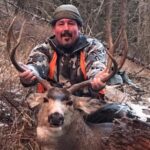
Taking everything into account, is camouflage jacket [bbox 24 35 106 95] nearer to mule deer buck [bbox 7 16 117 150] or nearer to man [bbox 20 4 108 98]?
man [bbox 20 4 108 98]

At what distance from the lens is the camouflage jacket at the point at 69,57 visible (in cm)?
680

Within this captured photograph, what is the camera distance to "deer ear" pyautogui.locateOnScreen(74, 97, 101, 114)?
19.3 feet

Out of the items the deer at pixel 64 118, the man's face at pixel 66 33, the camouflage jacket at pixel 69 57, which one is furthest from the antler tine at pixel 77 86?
the man's face at pixel 66 33

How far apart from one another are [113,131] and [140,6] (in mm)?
9467

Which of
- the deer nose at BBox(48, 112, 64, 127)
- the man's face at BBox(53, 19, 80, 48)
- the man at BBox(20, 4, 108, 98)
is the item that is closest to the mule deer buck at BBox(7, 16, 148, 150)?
the deer nose at BBox(48, 112, 64, 127)

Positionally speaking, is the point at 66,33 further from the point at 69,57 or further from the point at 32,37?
the point at 32,37

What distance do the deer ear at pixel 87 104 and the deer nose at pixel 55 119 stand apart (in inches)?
20.1

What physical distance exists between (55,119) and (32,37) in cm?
597

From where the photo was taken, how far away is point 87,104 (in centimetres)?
589

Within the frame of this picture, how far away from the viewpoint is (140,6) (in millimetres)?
14859

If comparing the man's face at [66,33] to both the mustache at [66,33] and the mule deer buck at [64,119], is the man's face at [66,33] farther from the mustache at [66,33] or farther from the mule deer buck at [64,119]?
the mule deer buck at [64,119]

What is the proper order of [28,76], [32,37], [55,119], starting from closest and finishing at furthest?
[55,119], [28,76], [32,37]

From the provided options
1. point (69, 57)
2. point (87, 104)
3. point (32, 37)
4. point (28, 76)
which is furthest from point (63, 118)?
point (32, 37)

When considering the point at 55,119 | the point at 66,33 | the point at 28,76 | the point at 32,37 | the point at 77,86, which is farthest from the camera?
the point at 32,37
